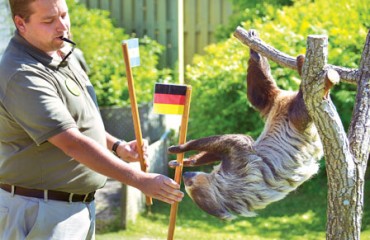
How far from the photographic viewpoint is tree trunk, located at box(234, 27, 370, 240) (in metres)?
3.40

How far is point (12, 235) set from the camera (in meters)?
3.54

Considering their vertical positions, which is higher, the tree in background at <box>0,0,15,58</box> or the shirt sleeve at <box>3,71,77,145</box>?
the tree in background at <box>0,0,15,58</box>

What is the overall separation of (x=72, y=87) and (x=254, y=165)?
1311 millimetres

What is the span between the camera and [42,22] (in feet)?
11.1

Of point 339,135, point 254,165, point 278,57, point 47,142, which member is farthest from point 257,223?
point 47,142

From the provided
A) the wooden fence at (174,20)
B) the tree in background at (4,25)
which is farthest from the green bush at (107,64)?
the tree in background at (4,25)

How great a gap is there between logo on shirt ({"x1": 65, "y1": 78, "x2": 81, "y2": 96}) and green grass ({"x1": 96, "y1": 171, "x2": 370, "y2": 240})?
144 inches

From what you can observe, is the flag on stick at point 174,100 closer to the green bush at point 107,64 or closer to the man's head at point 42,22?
the man's head at point 42,22

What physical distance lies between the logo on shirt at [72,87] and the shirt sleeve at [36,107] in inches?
5.8

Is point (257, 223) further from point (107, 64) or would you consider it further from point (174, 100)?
point (174, 100)

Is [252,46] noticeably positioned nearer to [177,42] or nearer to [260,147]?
[260,147]

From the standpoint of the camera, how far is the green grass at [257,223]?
23.0ft

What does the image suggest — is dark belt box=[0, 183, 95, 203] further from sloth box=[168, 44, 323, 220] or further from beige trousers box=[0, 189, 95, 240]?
sloth box=[168, 44, 323, 220]

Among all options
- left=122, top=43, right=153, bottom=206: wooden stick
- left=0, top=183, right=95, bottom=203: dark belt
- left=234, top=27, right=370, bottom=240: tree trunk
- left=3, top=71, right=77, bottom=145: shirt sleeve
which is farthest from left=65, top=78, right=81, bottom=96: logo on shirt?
left=234, top=27, right=370, bottom=240: tree trunk
